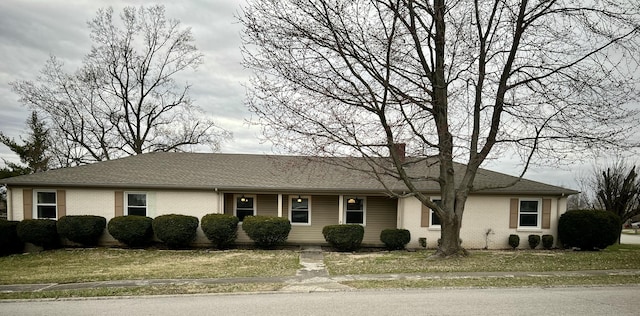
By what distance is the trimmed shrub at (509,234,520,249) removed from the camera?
1678cm

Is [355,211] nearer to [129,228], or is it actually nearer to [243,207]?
[243,207]

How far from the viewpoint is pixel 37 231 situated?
15.7 metres

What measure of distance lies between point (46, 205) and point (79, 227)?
2362 mm

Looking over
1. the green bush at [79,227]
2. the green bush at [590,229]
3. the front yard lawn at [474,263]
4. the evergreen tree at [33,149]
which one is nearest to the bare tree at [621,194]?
the green bush at [590,229]

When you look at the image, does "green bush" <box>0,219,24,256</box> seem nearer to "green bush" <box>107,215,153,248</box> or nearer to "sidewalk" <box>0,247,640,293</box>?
"green bush" <box>107,215,153,248</box>

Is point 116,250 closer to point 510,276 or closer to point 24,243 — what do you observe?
point 24,243

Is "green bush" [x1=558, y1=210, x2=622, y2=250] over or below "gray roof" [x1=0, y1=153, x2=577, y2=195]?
below

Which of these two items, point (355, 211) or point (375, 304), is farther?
point (355, 211)

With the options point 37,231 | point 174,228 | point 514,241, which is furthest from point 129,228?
point 514,241

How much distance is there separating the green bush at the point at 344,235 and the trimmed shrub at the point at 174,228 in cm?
571

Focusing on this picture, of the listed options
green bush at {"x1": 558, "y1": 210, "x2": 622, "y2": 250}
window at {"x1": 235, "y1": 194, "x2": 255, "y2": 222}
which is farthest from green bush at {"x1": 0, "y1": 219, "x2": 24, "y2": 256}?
green bush at {"x1": 558, "y1": 210, "x2": 622, "y2": 250}

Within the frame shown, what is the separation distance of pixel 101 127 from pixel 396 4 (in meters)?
26.0

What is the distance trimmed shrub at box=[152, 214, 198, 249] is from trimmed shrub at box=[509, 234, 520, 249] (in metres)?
13.7

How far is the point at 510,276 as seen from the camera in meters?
9.91
